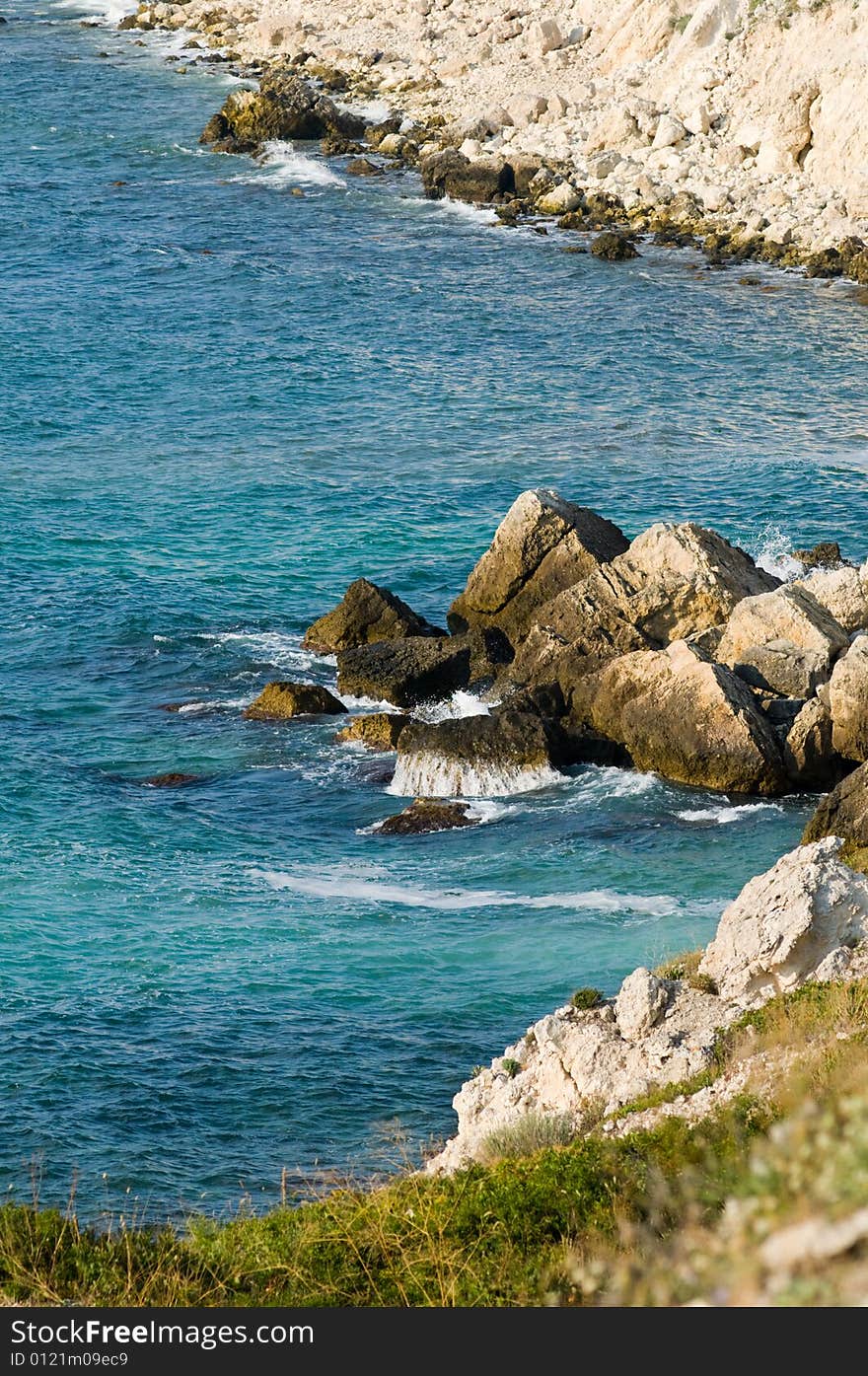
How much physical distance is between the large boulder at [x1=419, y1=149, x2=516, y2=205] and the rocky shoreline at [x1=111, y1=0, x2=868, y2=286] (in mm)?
90

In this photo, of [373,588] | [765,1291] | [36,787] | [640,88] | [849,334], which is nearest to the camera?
[765,1291]

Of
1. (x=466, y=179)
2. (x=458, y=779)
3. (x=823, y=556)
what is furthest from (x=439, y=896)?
(x=466, y=179)

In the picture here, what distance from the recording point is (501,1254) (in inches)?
632

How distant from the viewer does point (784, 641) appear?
1544 inches

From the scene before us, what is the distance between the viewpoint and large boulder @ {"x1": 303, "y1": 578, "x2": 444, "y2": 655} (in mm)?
43969

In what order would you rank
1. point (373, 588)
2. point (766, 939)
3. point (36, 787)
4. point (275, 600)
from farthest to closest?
point (275, 600)
point (373, 588)
point (36, 787)
point (766, 939)

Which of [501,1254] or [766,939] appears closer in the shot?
[501,1254]

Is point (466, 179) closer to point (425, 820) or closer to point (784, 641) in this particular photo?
point (784, 641)

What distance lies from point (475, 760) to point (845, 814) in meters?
8.46

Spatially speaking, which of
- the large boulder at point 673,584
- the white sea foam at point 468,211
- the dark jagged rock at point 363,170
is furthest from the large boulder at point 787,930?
the dark jagged rock at point 363,170

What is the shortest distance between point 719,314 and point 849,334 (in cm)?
539

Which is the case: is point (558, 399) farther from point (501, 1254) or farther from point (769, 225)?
point (501, 1254)

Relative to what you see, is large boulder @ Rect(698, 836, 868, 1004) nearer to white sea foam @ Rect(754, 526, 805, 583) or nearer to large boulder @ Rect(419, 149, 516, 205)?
white sea foam @ Rect(754, 526, 805, 583)

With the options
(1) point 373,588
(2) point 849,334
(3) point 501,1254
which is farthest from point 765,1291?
(2) point 849,334
